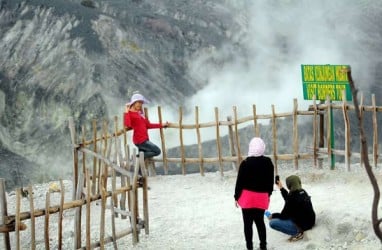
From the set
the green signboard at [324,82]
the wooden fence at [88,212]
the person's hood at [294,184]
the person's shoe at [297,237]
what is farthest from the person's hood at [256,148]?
the green signboard at [324,82]

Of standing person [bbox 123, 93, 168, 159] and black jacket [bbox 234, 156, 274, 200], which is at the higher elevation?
standing person [bbox 123, 93, 168, 159]

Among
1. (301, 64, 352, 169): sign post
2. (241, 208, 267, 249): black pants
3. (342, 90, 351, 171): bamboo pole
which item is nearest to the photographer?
(241, 208, 267, 249): black pants

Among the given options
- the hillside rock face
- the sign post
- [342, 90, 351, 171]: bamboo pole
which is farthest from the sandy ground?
the hillside rock face

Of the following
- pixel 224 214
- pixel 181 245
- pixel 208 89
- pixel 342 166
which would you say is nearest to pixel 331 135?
pixel 342 166

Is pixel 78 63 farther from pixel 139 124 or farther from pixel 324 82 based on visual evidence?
pixel 324 82

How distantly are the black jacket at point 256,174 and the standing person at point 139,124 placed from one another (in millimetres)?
3278

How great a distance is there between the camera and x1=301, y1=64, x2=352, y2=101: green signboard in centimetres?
886

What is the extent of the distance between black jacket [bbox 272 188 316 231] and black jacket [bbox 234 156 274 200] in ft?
1.34

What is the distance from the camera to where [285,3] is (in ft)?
67.7

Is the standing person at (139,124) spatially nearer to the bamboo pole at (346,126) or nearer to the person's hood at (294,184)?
the bamboo pole at (346,126)

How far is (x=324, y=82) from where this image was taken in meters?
9.00

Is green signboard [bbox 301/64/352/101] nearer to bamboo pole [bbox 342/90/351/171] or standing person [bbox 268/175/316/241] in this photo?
bamboo pole [bbox 342/90/351/171]

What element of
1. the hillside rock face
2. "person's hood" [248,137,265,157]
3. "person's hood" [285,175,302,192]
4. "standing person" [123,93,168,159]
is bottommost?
"person's hood" [285,175,302,192]

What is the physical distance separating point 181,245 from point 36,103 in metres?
9.00
